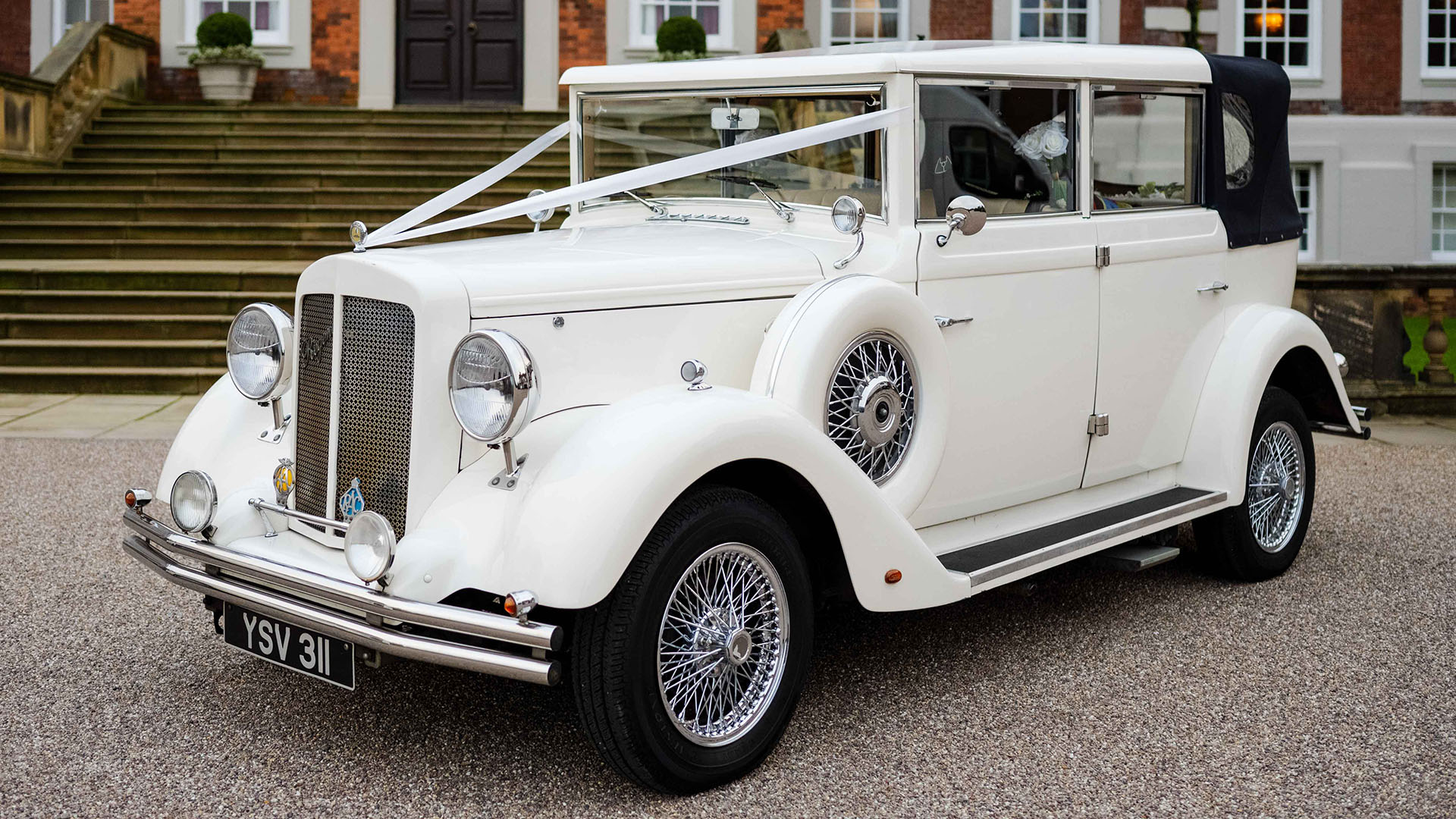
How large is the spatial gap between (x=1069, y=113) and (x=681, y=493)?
213 centimetres

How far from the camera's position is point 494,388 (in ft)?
10.6

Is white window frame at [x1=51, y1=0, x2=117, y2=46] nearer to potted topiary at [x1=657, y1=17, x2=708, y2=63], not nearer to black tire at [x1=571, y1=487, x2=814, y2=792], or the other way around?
potted topiary at [x1=657, y1=17, x2=708, y2=63]

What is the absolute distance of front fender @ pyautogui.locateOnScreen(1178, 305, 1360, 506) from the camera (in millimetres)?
5020

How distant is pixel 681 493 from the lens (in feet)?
10.9

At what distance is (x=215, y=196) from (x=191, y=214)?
39 cm

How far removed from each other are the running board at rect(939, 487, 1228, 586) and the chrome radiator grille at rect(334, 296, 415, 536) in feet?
5.18

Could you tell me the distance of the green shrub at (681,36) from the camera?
15.2m

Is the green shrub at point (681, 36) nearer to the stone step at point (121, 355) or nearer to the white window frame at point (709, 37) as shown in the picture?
the white window frame at point (709, 37)

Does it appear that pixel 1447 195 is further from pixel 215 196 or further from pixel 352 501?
pixel 352 501

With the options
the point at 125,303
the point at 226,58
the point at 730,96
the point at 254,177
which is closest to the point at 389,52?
the point at 226,58

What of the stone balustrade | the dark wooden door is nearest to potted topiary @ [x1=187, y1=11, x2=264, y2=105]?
the stone balustrade

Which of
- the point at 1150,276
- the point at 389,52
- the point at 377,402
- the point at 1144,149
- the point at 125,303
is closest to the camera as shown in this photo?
the point at 377,402

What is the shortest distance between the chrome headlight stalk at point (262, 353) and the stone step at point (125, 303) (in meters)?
7.40

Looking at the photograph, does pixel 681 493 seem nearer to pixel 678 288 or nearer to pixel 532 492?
pixel 532 492
